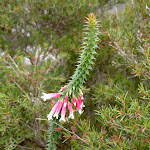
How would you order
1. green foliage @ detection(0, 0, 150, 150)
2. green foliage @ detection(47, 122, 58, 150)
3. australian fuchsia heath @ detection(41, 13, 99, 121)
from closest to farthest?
australian fuchsia heath @ detection(41, 13, 99, 121) → green foliage @ detection(47, 122, 58, 150) → green foliage @ detection(0, 0, 150, 150)

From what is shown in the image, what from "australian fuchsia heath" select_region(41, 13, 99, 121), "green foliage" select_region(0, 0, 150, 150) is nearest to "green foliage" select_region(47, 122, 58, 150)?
"australian fuchsia heath" select_region(41, 13, 99, 121)

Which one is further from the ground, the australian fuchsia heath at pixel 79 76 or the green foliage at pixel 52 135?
the australian fuchsia heath at pixel 79 76

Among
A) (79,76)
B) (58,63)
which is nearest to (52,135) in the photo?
(79,76)

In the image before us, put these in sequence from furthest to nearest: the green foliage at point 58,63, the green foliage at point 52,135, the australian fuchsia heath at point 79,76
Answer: the green foliage at point 58,63, the green foliage at point 52,135, the australian fuchsia heath at point 79,76

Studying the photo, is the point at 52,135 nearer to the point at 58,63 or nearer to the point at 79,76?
the point at 79,76

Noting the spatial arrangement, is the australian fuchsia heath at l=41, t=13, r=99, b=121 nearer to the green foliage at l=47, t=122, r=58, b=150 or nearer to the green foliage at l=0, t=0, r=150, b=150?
the green foliage at l=47, t=122, r=58, b=150

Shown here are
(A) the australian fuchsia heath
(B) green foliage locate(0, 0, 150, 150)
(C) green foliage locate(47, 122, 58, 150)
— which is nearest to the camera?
(A) the australian fuchsia heath

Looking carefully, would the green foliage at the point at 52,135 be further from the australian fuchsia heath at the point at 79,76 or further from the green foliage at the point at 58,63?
the green foliage at the point at 58,63

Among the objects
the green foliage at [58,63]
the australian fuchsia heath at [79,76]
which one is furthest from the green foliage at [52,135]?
the green foliage at [58,63]

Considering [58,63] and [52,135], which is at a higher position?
[58,63]

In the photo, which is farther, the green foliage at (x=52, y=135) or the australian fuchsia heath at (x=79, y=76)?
the green foliage at (x=52, y=135)

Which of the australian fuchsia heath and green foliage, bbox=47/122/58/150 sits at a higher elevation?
the australian fuchsia heath

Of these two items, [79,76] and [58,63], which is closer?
[79,76]
